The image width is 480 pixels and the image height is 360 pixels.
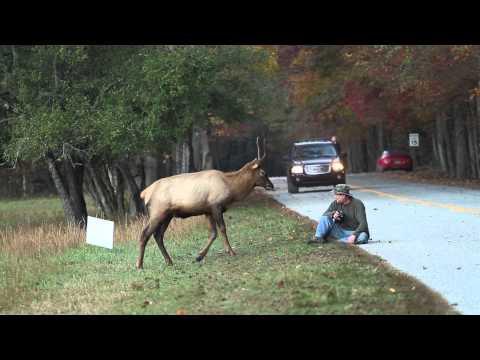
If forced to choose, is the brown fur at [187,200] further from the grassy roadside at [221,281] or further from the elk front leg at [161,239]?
Result: the grassy roadside at [221,281]

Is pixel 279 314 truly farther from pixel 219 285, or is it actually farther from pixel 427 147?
pixel 427 147

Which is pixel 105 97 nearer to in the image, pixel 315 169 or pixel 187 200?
pixel 315 169

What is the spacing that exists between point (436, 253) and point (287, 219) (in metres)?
8.56

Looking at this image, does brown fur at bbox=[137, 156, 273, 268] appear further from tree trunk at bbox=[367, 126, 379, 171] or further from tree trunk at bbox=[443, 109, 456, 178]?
tree trunk at bbox=[367, 126, 379, 171]

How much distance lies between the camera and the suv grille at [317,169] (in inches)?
1364

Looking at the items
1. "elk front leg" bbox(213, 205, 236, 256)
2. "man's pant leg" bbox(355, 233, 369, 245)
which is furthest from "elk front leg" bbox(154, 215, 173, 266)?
"man's pant leg" bbox(355, 233, 369, 245)

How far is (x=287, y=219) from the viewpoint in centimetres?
2280

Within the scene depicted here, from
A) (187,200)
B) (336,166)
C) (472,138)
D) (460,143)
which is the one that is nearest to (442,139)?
(472,138)

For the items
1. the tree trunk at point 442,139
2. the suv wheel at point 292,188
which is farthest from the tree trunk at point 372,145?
the suv wheel at point 292,188

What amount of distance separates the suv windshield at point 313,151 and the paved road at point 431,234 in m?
3.60

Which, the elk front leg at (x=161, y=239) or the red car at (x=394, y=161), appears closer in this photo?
the elk front leg at (x=161, y=239)

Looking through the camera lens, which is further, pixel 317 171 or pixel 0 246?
pixel 317 171

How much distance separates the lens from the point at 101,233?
59.3 feet
